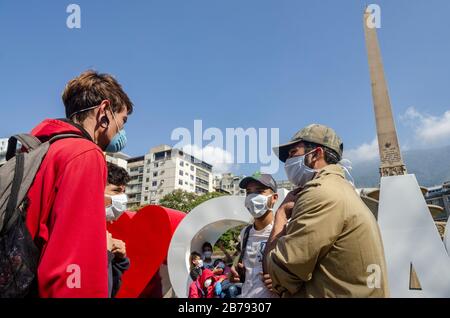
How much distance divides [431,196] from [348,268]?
223ft

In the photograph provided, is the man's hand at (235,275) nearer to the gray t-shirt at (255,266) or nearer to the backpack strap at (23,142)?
the gray t-shirt at (255,266)

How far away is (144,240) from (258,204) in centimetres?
456

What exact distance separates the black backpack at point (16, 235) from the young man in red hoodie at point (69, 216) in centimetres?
3

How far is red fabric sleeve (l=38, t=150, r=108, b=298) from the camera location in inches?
40.9

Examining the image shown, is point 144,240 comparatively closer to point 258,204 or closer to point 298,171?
point 258,204

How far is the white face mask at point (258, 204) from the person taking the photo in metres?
3.53

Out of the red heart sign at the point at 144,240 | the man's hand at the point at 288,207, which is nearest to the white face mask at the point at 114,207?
the man's hand at the point at 288,207

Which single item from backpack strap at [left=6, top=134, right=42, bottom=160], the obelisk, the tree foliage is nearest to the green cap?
backpack strap at [left=6, top=134, right=42, bottom=160]

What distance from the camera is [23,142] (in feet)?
4.31

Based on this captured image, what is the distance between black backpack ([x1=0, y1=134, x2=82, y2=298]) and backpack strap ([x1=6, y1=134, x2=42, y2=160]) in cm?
11

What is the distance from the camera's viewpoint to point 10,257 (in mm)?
1107

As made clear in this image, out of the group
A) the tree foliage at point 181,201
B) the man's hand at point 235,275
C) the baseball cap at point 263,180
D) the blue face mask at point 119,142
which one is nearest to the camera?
the blue face mask at point 119,142
